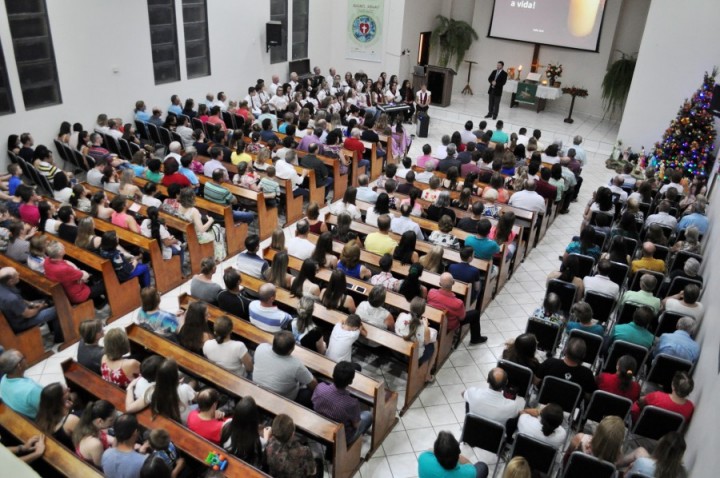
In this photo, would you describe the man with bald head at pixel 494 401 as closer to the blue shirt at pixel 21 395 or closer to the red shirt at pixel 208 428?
the red shirt at pixel 208 428

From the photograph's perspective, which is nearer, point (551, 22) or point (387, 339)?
point (387, 339)

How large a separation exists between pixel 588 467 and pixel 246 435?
92.5 inches

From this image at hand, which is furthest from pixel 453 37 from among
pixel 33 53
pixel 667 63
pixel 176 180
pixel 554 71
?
pixel 176 180

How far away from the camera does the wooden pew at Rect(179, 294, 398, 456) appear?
452 cm

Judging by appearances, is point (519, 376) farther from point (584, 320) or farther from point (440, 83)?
point (440, 83)

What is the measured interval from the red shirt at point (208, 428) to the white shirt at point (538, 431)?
7.29 ft

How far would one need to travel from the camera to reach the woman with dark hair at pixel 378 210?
6.94 m

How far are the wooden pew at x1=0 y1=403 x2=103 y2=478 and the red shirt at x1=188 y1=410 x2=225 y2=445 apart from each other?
685mm

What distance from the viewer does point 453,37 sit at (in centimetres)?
1650

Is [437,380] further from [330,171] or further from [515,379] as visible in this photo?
[330,171]

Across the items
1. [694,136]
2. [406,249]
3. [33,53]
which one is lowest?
[406,249]

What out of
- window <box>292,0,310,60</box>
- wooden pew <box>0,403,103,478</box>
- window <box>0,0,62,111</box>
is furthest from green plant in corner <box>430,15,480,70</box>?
wooden pew <box>0,403,103,478</box>

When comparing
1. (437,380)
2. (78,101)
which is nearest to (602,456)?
(437,380)

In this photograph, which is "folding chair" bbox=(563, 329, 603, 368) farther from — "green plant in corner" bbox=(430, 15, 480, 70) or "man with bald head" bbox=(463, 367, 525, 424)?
"green plant in corner" bbox=(430, 15, 480, 70)
